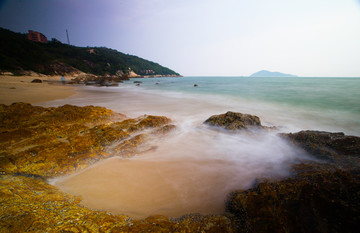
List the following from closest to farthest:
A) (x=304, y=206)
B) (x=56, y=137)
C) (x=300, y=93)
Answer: (x=304, y=206), (x=56, y=137), (x=300, y=93)

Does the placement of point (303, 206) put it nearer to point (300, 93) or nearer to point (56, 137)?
point (56, 137)

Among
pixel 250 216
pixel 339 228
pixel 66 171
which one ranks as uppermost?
pixel 339 228

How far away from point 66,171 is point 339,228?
412cm

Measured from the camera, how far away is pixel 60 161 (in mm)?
2910

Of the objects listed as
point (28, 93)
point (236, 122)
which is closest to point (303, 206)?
point (236, 122)

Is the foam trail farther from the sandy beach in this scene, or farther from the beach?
the sandy beach

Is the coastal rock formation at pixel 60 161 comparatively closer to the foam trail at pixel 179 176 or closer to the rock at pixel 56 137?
the rock at pixel 56 137

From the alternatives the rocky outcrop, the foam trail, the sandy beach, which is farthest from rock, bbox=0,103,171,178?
the sandy beach

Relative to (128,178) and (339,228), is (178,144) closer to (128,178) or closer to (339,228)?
(128,178)

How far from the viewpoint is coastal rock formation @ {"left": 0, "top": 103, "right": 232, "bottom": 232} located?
4.92ft

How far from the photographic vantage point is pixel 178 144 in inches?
178

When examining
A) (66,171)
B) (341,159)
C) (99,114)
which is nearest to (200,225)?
(66,171)

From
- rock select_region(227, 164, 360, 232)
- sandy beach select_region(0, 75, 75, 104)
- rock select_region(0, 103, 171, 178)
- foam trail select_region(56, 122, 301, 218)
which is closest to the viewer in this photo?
rock select_region(227, 164, 360, 232)

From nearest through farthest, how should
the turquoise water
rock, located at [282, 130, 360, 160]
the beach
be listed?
1. the beach
2. rock, located at [282, 130, 360, 160]
3. the turquoise water
